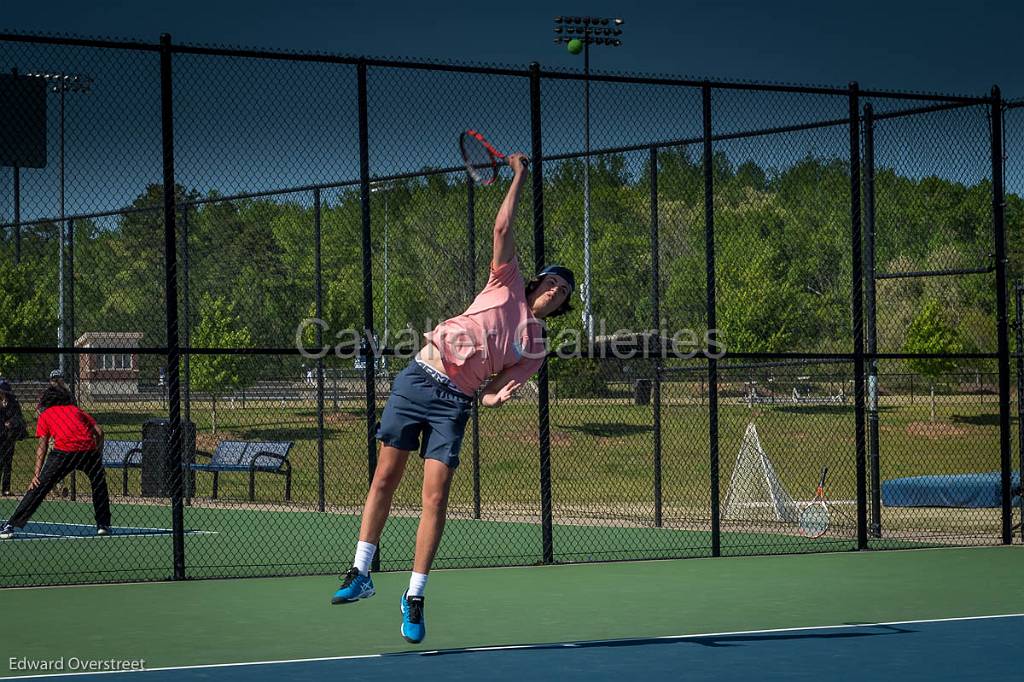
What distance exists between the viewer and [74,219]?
58.7 feet

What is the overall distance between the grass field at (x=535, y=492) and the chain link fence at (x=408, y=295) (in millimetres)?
86

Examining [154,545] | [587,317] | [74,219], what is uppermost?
[74,219]

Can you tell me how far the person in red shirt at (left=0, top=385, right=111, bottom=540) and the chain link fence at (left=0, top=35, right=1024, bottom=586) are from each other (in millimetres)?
133

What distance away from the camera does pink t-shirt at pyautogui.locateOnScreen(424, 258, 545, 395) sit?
24.5ft

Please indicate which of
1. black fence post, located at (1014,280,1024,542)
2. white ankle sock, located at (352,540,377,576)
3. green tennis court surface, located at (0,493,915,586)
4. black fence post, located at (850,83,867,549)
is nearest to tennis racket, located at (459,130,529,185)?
white ankle sock, located at (352,540,377,576)

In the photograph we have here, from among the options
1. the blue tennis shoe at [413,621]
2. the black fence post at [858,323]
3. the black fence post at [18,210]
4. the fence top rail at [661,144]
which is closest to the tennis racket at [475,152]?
the blue tennis shoe at [413,621]

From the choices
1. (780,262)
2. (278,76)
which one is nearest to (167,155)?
(278,76)

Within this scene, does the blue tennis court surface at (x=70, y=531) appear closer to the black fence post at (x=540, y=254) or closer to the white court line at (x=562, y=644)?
the black fence post at (x=540, y=254)

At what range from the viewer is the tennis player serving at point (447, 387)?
743cm

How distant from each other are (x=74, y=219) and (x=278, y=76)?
21.7ft

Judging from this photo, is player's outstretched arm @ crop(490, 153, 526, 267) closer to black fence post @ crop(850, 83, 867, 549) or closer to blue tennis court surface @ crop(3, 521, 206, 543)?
black fence post @ crop(850, 83, 867, 549)

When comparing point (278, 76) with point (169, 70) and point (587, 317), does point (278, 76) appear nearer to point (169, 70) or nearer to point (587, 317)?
point (169, 70)

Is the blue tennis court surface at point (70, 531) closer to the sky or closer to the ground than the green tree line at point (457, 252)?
closer to the ground

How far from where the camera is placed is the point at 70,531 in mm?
14867
